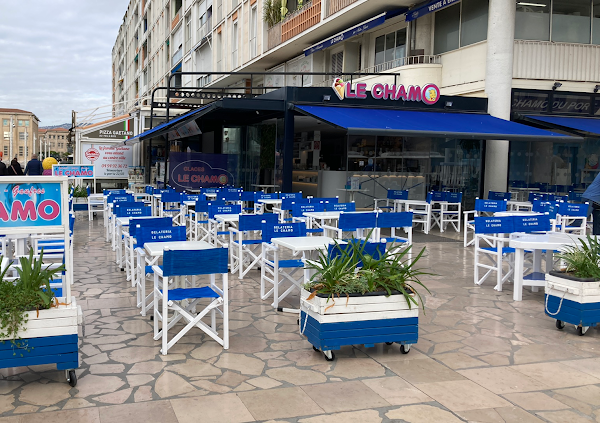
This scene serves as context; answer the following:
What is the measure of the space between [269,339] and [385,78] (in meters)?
15.4

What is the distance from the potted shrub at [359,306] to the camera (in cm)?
498

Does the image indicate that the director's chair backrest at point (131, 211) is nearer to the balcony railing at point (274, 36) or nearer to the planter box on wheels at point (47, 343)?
the planter box on wheels at point (47, 343)

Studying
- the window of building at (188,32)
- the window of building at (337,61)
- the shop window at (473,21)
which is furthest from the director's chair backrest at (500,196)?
the window of building at (188,32)

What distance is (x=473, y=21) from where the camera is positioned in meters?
17.7

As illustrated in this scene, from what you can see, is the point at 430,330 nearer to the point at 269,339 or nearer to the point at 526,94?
the point at 269,339

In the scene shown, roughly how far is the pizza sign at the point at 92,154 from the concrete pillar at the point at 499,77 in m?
14.2

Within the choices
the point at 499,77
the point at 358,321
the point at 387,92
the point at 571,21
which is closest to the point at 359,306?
the point at 358,321

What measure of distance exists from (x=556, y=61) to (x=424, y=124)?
17.8 ft

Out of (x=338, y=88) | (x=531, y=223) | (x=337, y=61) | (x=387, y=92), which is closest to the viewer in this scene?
(x=531, y=223)

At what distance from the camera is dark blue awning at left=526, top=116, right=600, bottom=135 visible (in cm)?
1650

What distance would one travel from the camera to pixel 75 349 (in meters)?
4.36

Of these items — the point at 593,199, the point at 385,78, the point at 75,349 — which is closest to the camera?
the point at 75,349

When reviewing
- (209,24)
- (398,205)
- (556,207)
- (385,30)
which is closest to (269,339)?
(556,207)

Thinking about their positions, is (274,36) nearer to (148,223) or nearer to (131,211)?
(131,211)
